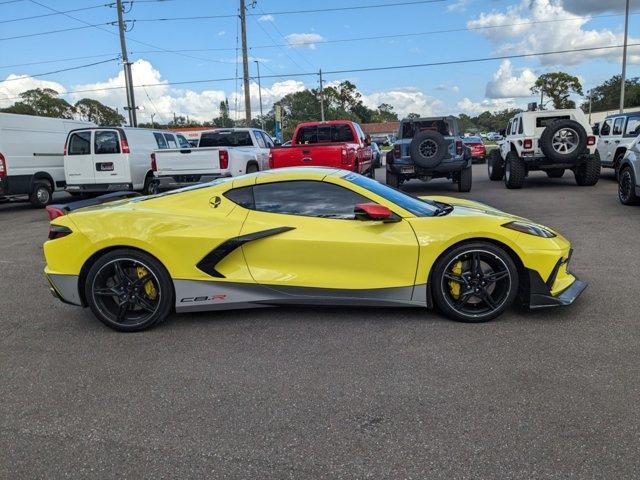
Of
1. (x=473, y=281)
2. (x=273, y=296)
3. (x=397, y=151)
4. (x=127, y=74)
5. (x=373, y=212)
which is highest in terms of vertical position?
(x=127, y=74)

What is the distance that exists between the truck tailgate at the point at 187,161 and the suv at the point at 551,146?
7.85m

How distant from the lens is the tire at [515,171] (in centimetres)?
1370

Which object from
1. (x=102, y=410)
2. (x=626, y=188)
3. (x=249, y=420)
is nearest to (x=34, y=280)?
(x=102, y=410)

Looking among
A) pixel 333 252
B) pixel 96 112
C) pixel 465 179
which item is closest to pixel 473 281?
pixel 333 252

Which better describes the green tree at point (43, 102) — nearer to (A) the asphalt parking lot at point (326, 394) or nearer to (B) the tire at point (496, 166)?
(B) the tire at point (496, 166)

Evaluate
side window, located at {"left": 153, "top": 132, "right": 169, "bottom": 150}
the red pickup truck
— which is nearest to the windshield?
the red pickup truck

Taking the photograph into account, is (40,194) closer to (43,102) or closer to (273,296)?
(273,296)

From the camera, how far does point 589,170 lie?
527 inches

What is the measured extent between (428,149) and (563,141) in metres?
3.54

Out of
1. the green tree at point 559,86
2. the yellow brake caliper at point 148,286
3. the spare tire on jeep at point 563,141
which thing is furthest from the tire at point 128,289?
the green tree at point 559,86

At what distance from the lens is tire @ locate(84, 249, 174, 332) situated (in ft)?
14.1

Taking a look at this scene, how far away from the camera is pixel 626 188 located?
33.3ft

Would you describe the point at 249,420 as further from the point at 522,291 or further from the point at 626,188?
the point at 626,188

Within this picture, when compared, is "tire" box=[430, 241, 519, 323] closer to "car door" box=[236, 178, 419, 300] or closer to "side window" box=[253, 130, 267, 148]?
"car door" box=[236, 178, 419, 300]
